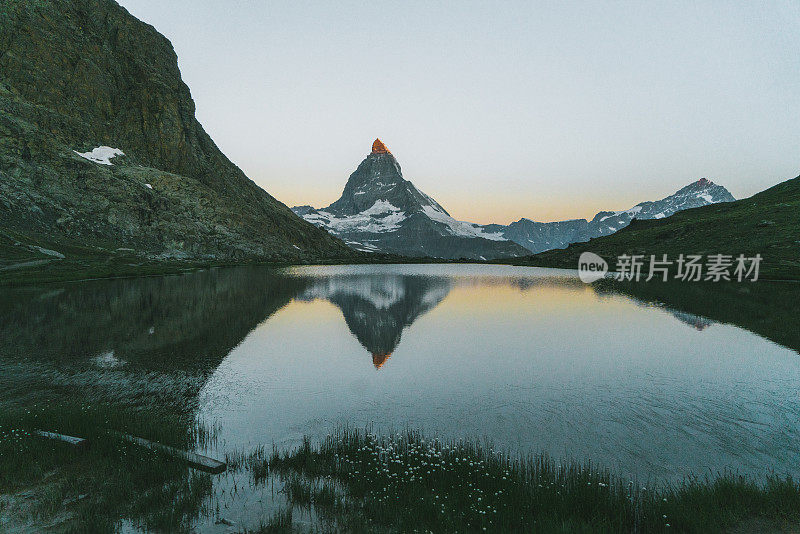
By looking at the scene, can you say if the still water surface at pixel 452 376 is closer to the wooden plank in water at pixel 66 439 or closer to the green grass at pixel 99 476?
the green grass at pixel 99 476

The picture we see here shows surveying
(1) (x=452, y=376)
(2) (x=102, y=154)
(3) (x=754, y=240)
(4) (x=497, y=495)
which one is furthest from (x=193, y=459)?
(2) (x=102, y=154)

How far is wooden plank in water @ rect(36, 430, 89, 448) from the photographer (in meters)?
13.0

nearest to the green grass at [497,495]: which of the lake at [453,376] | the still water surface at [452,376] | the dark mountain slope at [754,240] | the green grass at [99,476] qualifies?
the lake at [453,376]

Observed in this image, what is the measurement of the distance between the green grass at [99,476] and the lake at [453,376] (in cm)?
260

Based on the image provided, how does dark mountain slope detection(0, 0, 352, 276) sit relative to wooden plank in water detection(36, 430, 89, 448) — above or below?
above

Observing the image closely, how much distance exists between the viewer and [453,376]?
2481 centimetres

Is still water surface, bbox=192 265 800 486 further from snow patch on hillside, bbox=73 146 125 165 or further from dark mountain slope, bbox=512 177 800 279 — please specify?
snow patch on hillside, bbox=73 146 125 165

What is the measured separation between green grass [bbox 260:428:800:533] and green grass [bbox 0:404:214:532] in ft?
9.36

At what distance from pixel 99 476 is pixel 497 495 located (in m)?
11.2

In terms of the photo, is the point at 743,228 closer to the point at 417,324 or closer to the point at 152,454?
the point at 417,324

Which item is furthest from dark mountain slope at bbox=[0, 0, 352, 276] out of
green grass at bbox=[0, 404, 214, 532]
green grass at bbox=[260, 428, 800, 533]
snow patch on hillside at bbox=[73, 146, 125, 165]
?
green grass at bbox=[260, 428, 800, 533]

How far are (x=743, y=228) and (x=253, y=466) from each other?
217 meters

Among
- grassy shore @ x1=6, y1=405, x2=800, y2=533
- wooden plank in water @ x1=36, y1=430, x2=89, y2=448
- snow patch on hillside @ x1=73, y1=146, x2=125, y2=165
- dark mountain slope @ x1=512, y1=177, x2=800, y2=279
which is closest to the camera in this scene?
grassy shore @ x1=6, y1=405, x2=800, y2=533

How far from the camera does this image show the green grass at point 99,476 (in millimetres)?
9758
